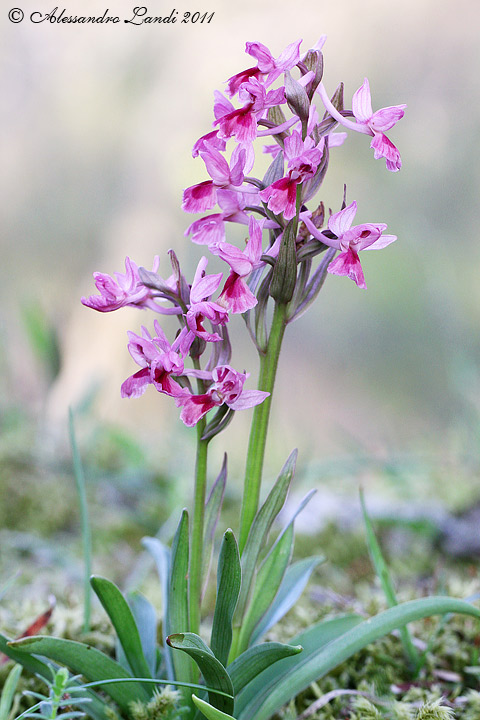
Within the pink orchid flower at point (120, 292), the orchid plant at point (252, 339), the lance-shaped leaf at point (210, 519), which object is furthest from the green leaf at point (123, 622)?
the pink orchid flower at point (120, 292)

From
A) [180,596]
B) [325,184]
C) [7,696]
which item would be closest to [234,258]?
[180,596]

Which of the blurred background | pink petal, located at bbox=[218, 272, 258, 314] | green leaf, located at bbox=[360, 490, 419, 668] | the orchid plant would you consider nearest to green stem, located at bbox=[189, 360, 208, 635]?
the orchid plant

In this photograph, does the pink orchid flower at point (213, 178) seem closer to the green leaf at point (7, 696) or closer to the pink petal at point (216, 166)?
the pink petal at point (216, 166)

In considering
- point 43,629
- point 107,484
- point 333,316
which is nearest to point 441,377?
point 333,316

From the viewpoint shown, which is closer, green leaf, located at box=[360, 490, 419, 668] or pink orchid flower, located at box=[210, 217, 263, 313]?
pink orchid flower, located at box=[210, 217, 263, 313]

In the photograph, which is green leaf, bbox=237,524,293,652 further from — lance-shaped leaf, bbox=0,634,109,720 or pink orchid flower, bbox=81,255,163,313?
pink orchid flower, bbox=81,255,163,313

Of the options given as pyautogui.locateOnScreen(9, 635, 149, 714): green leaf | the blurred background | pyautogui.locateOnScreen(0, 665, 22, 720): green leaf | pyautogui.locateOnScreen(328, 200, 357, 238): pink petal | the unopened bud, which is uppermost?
the blurred background

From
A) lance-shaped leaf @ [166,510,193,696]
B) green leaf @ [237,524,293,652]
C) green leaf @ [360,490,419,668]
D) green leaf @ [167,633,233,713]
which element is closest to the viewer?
green leaf @ [167,633,233,713]
